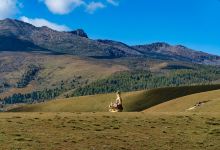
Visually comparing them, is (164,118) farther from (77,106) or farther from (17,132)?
(77,106)

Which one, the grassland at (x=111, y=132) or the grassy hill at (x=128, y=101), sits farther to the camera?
the grassy hill at (x=128, y=101)

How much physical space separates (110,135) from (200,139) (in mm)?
7630

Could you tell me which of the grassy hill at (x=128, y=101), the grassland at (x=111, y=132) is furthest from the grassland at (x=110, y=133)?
the grassy hill at (x=128, y=101)

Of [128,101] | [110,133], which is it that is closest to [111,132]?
[110,133]

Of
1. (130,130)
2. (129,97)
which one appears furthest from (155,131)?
(129,97)

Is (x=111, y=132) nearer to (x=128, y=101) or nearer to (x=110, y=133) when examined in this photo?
(x=110, y=133)

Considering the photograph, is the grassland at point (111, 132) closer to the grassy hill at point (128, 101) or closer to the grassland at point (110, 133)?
the grassland at point (110, 133)

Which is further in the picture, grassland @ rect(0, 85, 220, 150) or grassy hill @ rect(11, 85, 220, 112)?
grassy hill @ rect(11, 85, 220, 112)

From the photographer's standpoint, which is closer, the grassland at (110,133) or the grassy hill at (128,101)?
the grassland at (110,133)

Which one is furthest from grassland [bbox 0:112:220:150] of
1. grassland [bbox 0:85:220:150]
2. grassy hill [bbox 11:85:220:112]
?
grassy hill [bbox 11:85:220:112]

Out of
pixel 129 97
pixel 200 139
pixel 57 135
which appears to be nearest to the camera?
pixel 57 135

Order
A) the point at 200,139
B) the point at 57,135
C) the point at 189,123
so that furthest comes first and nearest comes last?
the point at 189,123
the point at 200,139
the point at 57,135

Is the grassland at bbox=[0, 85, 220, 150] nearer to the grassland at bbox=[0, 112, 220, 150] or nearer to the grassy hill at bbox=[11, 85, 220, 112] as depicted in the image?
the grassland at bbox=[0, 112, 220, 150]

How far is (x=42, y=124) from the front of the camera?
137ft
